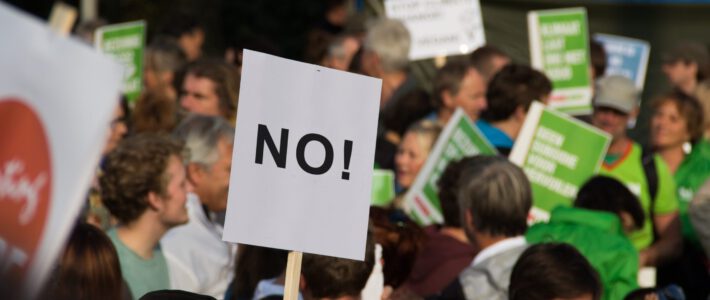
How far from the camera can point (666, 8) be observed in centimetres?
1143

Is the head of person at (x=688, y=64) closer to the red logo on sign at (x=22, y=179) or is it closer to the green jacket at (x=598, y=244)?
the green jacket at (x=598, y=244)

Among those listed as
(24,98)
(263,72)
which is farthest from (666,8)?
(24,98)

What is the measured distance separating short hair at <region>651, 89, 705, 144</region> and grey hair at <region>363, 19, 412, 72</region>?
1.54m

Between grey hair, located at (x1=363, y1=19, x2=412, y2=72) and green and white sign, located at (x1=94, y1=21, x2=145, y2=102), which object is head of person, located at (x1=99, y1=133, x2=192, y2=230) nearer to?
grey hair, located at (x1=363, y1=19, x2=412, y2=72)

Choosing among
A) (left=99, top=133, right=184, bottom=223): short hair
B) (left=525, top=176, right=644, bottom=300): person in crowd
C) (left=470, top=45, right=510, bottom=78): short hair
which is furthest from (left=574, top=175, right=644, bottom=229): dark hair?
(left=470, top=45, right=510, bottom=78): short hair

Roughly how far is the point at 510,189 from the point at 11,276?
142 inches

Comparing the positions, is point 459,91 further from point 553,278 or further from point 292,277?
point 292,277

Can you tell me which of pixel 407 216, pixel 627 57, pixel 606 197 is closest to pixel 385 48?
pixel 407 216

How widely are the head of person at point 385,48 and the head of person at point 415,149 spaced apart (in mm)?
792

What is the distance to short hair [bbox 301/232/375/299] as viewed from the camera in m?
4.30

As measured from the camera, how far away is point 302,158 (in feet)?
12.0

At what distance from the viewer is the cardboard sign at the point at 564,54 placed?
8.54 m

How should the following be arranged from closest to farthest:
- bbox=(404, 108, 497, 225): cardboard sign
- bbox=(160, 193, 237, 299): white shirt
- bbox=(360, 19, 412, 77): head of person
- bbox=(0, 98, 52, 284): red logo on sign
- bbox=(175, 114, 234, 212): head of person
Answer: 1. bbox=(0, 98, 52, 284): red logo on sign
2. bbox=(160, 193, 237, 299): white shirt
3. bbox=(175, 114, 234, 212): head of person
4. bbox=(404, 108, 497, 225): cardboard sign
5. bbox=(360, 19, 412, 77): head of person

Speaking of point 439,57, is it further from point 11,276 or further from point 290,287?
point 11,276
